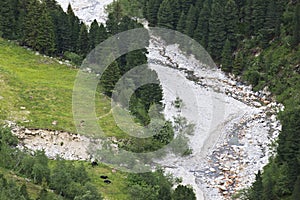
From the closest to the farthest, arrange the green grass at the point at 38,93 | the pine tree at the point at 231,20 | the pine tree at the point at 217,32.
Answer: the green grass at the point at 38,93 < the pine tree at the point at 231,20 < the pine tree at the point at 217,32

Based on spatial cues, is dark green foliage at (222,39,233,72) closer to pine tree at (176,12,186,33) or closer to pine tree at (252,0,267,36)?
pine tree at (252,0,267,36)

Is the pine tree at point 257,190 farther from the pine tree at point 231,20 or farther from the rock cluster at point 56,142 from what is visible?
the pine tree at point 231,20

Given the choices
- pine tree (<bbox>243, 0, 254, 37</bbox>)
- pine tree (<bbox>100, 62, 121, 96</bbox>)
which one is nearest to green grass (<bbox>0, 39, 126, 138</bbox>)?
pine tree (<bbox>100, 62, 121, 96</bbox>)

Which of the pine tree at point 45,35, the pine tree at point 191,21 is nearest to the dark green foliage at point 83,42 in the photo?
the pine tree at point 45,35

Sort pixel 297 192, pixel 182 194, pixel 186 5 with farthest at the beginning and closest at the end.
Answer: pixel 186 5 < pixel 182 194 < pixel 297 192

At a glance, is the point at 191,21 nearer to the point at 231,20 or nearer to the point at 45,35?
the point at 231,20

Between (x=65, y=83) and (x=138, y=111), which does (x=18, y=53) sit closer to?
(x=65, y=83)

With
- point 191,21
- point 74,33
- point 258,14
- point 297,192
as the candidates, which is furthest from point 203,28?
point 297,192
